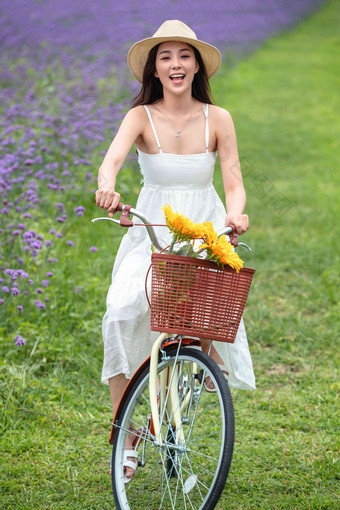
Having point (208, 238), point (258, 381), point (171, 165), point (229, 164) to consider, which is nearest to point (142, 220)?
point (208, 238)

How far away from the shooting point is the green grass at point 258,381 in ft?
10.3

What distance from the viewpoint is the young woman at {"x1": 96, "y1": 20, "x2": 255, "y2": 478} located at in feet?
9.43

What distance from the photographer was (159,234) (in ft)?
9.56

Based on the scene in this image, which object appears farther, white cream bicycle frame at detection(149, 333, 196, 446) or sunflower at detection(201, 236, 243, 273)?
white cream bicycle frame at detection(149, 333, 196, 446)

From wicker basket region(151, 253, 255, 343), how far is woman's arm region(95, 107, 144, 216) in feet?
0.86

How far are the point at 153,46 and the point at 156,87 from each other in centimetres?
18

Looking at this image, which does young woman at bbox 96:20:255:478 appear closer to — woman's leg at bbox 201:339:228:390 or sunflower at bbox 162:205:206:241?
woman's leg at bbox 201:339:228:390

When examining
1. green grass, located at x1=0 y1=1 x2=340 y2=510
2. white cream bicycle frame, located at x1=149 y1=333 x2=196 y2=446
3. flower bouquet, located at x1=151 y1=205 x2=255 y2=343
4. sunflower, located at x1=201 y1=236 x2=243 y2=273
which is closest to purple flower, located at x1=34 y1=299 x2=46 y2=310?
green grass, located at x1=0 y1=1 x2=340 y2=510

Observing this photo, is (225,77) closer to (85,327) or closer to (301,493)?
(85,327)

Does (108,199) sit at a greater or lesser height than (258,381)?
greater

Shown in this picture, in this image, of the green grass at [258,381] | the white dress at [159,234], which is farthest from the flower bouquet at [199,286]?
the green grass at [258,381]

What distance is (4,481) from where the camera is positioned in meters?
3.13

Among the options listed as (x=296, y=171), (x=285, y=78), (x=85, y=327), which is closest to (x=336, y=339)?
(x=85, y=327)

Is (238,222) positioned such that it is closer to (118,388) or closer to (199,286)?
(199,286)
